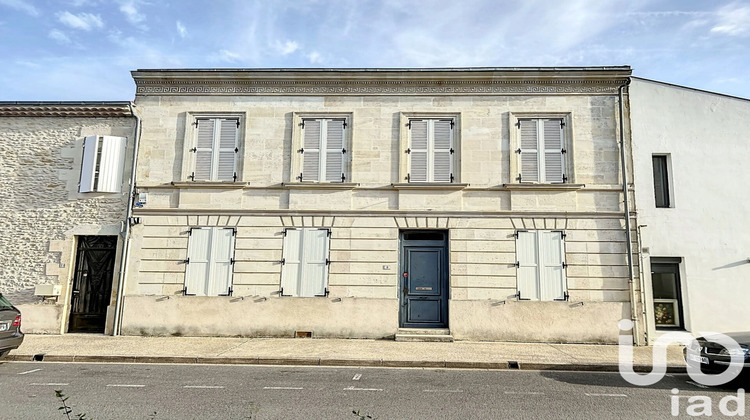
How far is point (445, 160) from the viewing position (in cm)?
1183

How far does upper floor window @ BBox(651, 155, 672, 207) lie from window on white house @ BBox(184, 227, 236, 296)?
10.4 metres

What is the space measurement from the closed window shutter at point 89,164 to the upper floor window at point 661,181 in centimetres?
1379

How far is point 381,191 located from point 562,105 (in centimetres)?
499

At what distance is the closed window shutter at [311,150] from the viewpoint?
1189cm

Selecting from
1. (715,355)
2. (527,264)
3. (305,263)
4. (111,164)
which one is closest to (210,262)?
(305,263)

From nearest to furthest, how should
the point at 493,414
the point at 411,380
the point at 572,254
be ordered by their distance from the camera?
the point at 493,414 < the point at 411,380 < the point at 572,254

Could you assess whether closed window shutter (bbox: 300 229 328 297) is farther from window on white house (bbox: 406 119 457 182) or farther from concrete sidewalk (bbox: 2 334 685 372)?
window on white house (bbox: 406 119 457 182)

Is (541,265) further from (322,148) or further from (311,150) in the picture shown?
(311,150)

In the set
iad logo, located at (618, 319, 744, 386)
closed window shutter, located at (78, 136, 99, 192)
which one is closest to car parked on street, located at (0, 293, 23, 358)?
closed window shutter, located at (78, 136, 99, 192)

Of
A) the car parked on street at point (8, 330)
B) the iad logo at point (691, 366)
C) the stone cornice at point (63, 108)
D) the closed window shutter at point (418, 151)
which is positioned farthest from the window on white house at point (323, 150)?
the iad logo at point (691, 366)

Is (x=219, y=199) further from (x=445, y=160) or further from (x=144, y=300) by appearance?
(x=445, y=160)

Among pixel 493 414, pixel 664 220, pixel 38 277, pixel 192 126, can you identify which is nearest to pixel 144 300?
pixel 38 277

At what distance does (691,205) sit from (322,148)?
29.8 feet

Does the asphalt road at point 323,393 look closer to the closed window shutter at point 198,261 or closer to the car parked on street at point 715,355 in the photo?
the car parked on street at point 715,355
